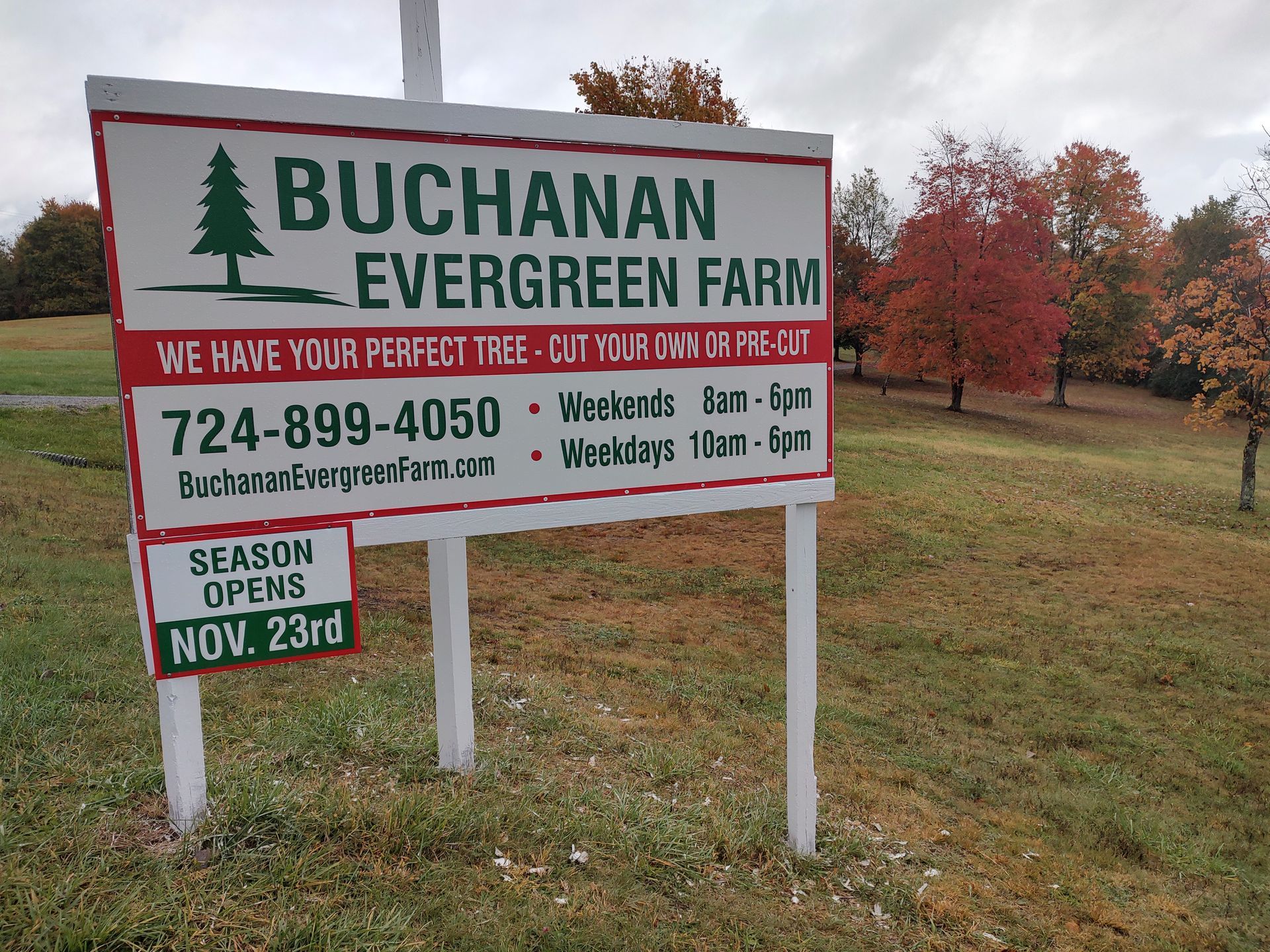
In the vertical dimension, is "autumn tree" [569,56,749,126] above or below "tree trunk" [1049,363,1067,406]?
above

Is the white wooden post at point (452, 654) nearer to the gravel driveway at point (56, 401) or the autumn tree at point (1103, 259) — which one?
the gravel driveway at point (56, 401)

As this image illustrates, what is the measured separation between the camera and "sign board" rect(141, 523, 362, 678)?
2924mm

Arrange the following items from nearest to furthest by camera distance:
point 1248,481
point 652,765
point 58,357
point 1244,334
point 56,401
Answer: point 652,765 → point 1244,334 → point 1248,481 → point 56,401 → point 58,357

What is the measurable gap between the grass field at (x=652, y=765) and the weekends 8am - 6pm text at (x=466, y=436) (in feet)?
4.16

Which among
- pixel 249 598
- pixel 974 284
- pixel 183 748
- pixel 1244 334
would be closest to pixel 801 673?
pixel 249 598

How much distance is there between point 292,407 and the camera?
3.08 m

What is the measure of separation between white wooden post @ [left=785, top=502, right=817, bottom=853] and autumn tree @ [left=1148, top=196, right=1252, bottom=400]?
41.6 metres

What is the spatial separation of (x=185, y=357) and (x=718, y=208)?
219 cm

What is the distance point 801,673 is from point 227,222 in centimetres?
307

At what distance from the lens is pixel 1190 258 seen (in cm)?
4250

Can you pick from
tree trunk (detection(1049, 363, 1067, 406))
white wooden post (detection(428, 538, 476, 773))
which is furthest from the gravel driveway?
tree trunk (detection(1049, 363, 1067, 406))

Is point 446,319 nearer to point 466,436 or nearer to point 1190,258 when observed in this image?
point 466,436

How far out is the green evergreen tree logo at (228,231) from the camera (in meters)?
2.91

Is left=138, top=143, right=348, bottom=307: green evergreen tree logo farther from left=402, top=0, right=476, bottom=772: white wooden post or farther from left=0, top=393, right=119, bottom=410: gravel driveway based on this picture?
left=0, top=393, right=119, bottom=410: gravel driveway
